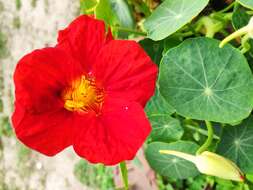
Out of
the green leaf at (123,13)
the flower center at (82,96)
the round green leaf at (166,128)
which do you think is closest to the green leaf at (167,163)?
the round green leaf at (166,128)

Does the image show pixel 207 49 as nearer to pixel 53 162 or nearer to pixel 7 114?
pixel 53 162

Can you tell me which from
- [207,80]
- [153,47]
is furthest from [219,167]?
[153,47]

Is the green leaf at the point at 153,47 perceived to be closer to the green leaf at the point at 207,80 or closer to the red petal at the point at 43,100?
the green leaf at the point at 207,80

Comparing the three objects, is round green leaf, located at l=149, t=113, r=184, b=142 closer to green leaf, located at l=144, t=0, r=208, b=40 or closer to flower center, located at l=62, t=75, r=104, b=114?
green leaf, located at l=144, t=0, r=208, b=40

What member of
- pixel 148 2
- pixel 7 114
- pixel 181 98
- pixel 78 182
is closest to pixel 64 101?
pixel 181 98

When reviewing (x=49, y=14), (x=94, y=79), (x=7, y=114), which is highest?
(x=94, y=79)

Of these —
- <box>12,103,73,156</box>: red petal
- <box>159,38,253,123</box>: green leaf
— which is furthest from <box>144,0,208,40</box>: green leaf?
<box>12,103,73,156</box>: red petal

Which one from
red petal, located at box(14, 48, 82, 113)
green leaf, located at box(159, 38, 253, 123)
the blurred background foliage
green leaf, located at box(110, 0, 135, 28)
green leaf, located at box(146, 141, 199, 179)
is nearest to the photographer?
red petal, located at box(14, 48, 82, 113)
